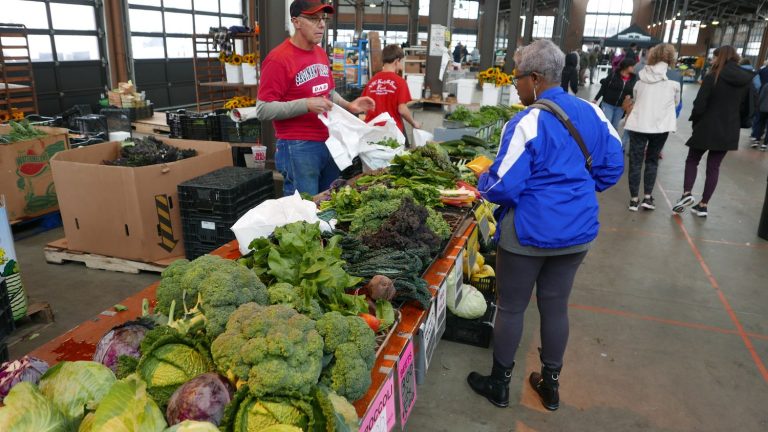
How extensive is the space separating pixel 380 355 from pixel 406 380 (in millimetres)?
224

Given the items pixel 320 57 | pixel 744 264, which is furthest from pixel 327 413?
pixel 744 264

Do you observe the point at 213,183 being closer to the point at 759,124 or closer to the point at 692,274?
the point at 692,274

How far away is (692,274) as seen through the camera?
471cm

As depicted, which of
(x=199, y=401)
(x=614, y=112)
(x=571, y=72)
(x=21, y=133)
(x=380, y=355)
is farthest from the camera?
(x=571, y=72)

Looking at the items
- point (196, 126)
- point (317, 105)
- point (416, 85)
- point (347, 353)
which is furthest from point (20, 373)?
point (416, 85)

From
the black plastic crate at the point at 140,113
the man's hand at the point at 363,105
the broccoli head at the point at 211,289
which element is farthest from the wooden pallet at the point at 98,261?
the black plastic crate at the point at 140,113

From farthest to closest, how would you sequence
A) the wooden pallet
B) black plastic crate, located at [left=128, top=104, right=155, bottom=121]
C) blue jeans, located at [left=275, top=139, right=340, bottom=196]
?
black plastic crate, located at [left=128, top=104, right=155, bottom=121] → the wooden pallet → blue jeans, located at [left=275, top=139, right=340, bottom=196]

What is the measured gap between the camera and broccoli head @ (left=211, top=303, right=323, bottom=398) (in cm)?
122

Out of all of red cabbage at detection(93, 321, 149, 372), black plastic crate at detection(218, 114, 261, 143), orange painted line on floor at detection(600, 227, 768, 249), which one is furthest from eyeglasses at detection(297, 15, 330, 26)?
orange painted line on floor at detection(600, 227, 768, 249)

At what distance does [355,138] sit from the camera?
3.76 meters

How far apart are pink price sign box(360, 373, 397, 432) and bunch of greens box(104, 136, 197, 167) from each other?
349 cm

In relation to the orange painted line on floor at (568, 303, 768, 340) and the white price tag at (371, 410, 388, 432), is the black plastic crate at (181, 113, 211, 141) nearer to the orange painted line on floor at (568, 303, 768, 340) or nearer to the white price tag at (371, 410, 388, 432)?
the orange painted line on floor at (568, 303, 768, 340)

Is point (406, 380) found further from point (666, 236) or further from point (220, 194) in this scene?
point (666, 236)

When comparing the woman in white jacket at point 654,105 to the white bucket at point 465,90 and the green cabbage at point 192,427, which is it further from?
the green cabbage at point 192,427
